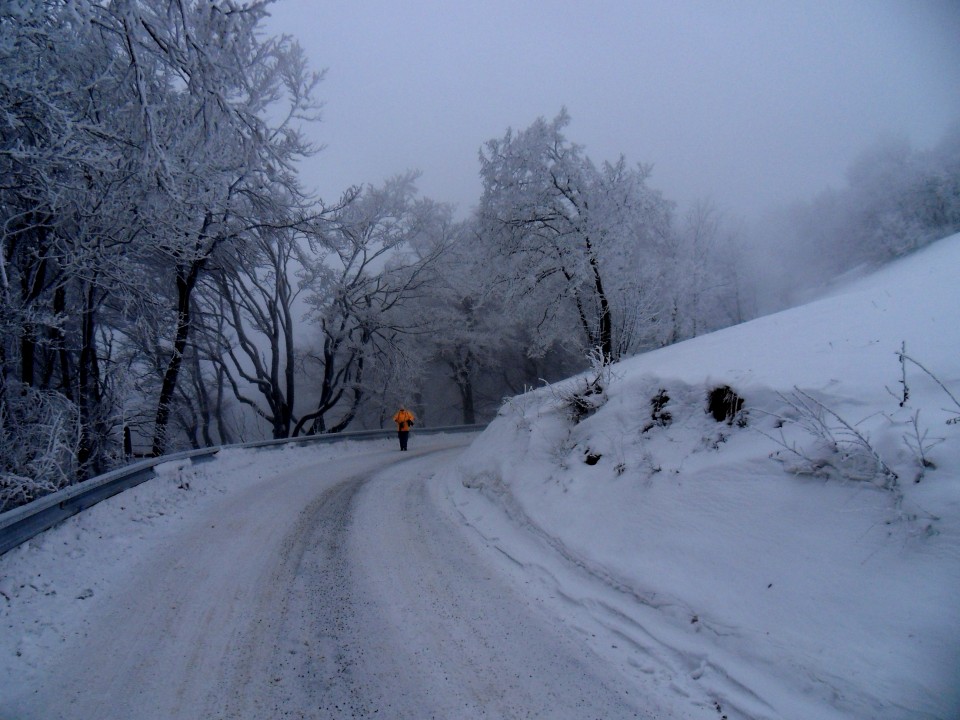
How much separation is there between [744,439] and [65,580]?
6976 millimetres

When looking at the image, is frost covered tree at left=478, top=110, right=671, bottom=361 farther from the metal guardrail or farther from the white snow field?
the metal guardrail

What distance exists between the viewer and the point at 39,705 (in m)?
3.29

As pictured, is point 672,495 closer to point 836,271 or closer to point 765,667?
point 765,667

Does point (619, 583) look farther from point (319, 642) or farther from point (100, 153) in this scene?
point (100, 153)

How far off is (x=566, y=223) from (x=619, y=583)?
13770 millimetres

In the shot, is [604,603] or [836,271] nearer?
[604,603]

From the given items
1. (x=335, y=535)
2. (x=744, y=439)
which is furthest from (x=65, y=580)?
(x=744, y=439)

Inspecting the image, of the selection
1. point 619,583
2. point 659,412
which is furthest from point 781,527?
point 659,412

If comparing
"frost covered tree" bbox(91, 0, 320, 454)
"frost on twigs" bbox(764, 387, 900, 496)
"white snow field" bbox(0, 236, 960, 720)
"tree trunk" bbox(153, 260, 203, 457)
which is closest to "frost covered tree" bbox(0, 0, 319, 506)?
"frost covered tree" bbox(91, 0, 320, 454)

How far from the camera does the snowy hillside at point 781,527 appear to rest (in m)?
→ 3.09

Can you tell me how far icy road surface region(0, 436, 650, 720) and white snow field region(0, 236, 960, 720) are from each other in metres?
0.02

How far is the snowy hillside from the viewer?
3.09 meters

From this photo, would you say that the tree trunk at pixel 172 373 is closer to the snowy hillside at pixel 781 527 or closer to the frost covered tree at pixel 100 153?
the frost covered tree at pixel 100 153

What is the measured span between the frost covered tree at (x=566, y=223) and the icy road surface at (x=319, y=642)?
1127cm
